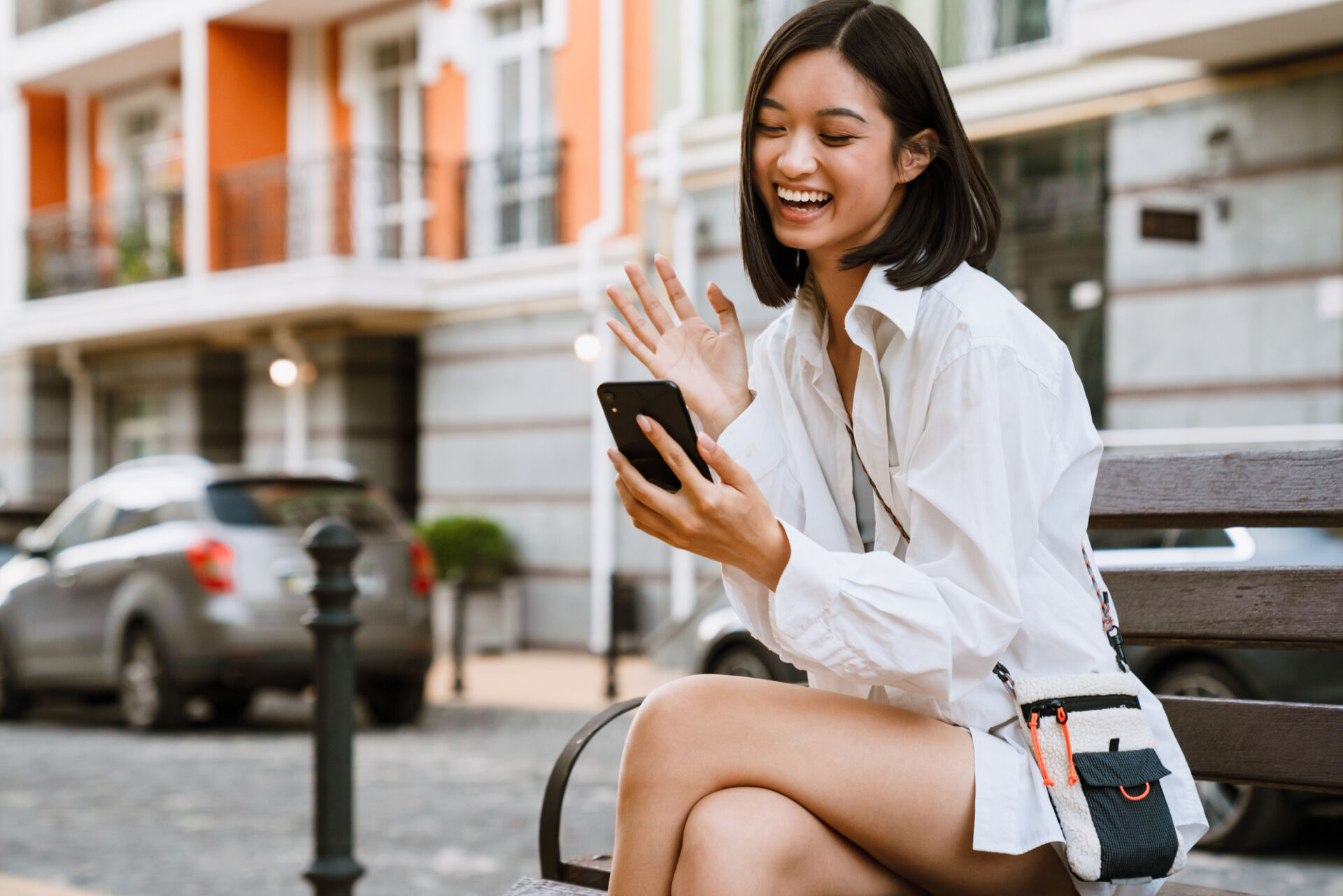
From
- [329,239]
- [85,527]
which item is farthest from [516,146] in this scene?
[85,527]

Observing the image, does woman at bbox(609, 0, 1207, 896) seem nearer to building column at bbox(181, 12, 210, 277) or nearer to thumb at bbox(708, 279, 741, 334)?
thumb at bbox(708, 279, 741, 334)

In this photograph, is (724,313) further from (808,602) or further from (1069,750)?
(1069,750)

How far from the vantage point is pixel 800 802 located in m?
1.96

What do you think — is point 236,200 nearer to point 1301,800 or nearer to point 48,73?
point 48,73

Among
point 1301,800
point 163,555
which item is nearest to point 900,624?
point 1301,800

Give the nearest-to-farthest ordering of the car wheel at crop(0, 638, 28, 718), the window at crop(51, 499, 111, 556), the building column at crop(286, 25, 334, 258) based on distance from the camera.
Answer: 1. the window at crop(51, 499, 111, 556)
2. the car wheel at crop(0, 638, 28, 718)
3. the building column at crop(286, 25, 334, 258)

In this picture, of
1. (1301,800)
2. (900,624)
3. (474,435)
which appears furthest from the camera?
(474,435)

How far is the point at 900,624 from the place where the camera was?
6.13 feet

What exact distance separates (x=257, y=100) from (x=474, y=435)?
18.1 feet

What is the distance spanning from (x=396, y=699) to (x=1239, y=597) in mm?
8494

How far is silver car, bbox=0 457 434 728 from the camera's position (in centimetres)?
959

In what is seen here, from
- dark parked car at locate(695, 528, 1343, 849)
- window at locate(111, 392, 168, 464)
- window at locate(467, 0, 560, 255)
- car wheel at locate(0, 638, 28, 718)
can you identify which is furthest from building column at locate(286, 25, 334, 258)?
dark parked car at locate(695, 528, 1343, 849)

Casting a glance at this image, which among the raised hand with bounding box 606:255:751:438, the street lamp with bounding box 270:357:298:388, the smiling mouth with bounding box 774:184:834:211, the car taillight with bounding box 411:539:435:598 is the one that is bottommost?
the car taillight with bounding box 411:539:435:598

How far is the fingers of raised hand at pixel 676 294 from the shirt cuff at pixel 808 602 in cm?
66
